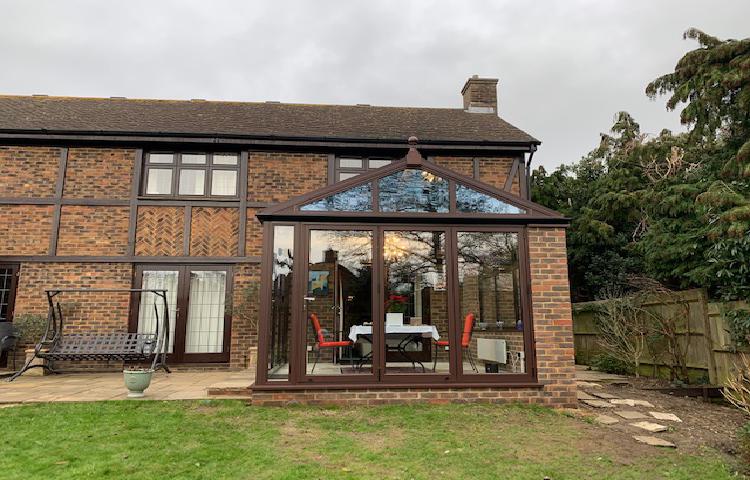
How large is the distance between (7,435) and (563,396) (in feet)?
19.5

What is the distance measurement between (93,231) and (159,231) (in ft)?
4.25

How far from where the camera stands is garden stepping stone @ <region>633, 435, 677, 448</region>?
14.0 feet

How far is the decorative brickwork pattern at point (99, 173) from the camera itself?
9500mm

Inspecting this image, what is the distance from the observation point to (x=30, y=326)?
870 cm

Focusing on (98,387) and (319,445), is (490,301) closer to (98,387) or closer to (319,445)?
(319,445)

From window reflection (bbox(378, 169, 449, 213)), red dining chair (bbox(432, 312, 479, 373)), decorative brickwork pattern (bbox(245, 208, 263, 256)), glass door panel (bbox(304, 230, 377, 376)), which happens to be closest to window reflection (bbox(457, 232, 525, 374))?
red dining chair (bbox(432, 312, 479, 373))

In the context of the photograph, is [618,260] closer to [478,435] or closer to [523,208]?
[523,208]

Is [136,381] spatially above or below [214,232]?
below

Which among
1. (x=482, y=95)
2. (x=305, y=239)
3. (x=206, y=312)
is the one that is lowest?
(x=206, y=312)

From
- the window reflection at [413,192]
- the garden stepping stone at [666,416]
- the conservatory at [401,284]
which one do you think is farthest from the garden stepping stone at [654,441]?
the window reflection at [413,192]

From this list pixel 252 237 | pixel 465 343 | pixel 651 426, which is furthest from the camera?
pixel 252 237

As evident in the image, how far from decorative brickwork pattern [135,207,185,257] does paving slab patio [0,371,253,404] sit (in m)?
2.51

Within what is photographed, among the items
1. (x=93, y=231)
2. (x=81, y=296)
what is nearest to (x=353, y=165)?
(x=93, y=231)

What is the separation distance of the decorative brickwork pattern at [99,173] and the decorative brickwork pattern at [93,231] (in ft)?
1.14
